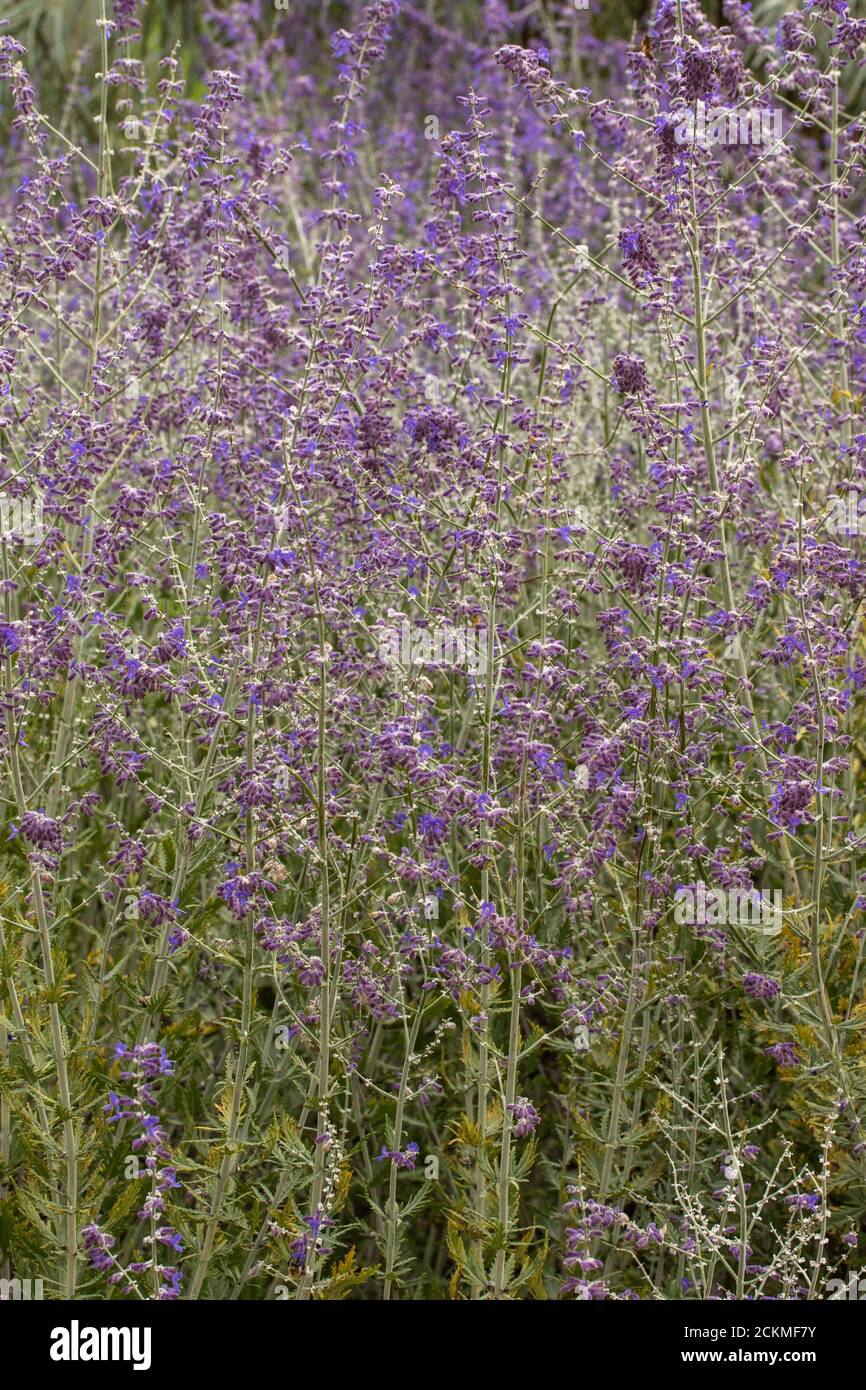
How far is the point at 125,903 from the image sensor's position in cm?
389

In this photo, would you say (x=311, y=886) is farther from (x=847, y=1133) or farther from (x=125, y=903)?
(x=847, y=1133)

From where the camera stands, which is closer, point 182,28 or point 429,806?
point 429,806

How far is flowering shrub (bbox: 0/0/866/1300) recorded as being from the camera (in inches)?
129

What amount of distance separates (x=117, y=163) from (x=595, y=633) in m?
7.54

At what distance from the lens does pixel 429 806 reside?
11.8ft

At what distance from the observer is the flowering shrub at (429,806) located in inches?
129

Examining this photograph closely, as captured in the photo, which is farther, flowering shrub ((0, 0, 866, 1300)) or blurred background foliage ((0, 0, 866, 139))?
blurred background foliage ((0, 0, 866, 139))

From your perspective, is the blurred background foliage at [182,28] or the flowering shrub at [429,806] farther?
the blurred background foliage at [182,28]

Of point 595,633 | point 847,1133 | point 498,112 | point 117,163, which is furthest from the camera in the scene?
point 117,163

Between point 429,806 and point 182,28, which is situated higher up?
point 182,28

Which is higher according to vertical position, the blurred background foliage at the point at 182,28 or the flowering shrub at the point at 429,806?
the blurred background foliage at the point at 182,28

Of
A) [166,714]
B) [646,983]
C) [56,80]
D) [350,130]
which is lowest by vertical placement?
[646,983]

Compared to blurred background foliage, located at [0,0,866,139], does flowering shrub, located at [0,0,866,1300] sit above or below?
below

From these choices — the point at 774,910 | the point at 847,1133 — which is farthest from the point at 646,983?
the point at 847,1133
